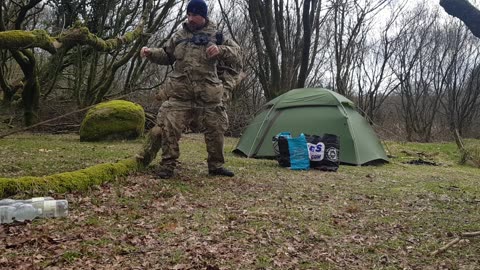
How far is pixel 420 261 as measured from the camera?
10.5 ft

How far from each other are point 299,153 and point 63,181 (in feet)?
14.3

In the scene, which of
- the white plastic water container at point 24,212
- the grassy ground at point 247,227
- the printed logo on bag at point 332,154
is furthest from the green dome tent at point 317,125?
the white plastic water container at point 24,212

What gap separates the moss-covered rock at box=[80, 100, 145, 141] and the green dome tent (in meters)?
2.89

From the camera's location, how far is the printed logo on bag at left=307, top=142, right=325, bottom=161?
26.0 ft

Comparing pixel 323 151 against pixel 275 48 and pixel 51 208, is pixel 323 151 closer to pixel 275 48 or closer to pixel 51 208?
pixel 51 208

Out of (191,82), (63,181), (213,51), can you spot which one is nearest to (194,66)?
(191,82)

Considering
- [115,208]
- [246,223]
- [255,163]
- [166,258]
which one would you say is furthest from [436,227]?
[255,163]

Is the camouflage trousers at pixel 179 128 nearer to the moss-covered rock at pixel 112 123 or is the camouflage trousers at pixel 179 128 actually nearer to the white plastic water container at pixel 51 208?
the white plastic water container at pixel 51 208

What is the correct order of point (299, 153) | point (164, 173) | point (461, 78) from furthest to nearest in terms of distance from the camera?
point (461, 78), point (299, 153), point (164, 173)

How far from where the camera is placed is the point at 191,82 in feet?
19.1

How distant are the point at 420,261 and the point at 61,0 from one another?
12.5m

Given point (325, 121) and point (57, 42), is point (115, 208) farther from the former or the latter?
point (325, 121)

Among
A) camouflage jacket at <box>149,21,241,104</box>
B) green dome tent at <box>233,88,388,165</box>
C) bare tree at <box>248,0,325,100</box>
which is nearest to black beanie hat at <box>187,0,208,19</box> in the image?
camouflage jacket at <box>149,21,241,104</box>

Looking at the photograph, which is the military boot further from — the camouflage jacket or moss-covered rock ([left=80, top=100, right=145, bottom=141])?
moss-covered rock ([left=80, top=100, right=145, bottom=141])
